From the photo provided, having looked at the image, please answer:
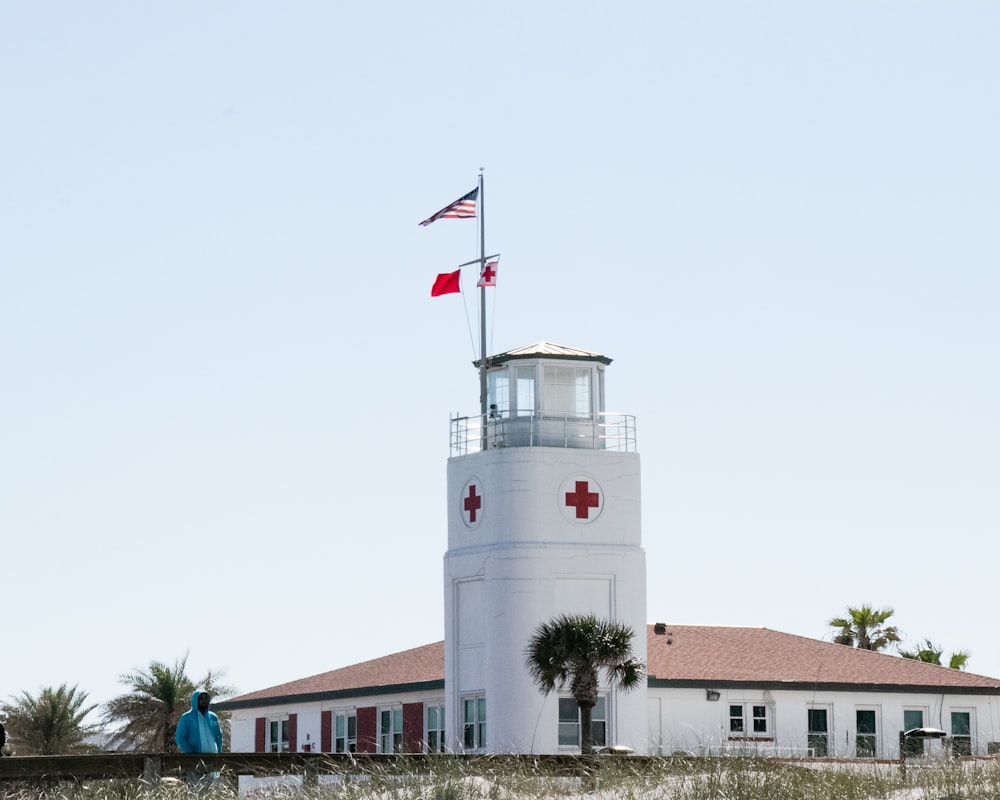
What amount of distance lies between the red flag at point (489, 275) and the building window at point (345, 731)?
40.7 ft

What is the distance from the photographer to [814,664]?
47375 mm

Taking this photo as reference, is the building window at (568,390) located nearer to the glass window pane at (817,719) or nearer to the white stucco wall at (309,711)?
the white stucco wall at (309,711)

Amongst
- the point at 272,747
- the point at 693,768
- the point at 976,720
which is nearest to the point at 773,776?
the point at 693,768

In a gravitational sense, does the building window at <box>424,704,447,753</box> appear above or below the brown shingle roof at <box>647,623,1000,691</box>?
below

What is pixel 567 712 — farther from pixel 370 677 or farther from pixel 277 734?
pixel 277 734

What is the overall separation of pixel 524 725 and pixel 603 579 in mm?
4072

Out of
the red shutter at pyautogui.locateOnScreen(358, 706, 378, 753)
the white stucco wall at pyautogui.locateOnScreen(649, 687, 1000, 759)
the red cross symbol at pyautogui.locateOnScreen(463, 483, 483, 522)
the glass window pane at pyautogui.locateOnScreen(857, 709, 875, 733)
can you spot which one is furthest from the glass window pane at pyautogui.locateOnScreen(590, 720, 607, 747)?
the red shutter at pyautogui.locateOnScreen(358, 706, 378, 753)

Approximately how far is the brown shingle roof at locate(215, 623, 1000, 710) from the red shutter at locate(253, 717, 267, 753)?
2.20m

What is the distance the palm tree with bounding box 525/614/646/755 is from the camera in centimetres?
4150

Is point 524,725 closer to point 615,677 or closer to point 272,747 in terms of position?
point 615,677

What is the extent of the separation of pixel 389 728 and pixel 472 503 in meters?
7.24

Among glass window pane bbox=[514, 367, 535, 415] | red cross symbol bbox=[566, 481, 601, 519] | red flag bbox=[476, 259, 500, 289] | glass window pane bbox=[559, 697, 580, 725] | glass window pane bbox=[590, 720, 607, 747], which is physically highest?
red flag bbox=[476, 259, 500, 289]

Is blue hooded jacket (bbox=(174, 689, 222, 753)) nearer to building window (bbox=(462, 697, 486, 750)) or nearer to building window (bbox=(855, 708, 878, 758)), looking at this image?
building window (bbox=(462, 697, 486, 750))

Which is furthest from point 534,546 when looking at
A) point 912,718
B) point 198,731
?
point 198,731
